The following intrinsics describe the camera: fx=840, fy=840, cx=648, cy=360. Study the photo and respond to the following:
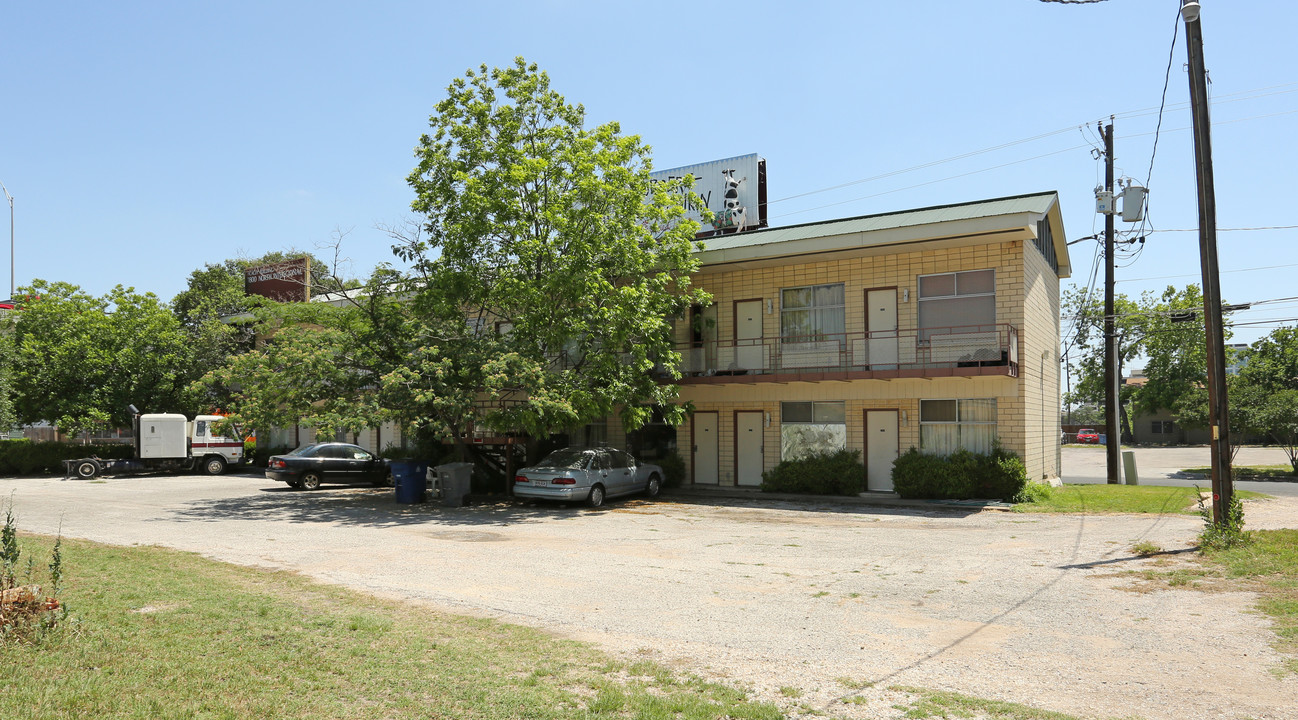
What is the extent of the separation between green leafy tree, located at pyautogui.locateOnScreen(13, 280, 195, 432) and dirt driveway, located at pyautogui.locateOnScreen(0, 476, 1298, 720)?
15.2 meters

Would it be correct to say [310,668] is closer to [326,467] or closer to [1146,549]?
[1146,549]

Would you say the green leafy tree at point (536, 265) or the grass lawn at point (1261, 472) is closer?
the green leafy tree at point (536, 265)

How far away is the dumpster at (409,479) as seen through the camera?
21.1m

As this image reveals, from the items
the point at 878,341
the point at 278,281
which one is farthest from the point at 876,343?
the point at 278,281

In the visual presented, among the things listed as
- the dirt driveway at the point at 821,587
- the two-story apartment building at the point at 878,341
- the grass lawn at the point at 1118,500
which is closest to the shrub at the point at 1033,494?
the grass lawn at the point at 1118,500

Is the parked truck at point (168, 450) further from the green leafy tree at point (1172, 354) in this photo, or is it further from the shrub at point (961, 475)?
the green leafy tree at point (1172, 354)

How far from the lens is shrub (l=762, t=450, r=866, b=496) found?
21625mm

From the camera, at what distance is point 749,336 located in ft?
79.6

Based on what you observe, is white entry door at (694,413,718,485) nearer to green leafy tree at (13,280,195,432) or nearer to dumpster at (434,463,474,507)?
dumpster at (434,463,474,507)

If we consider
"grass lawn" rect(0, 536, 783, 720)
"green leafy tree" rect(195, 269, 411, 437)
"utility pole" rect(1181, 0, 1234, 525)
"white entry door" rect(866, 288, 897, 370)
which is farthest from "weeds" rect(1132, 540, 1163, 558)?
"green leafy tree" rect(195, 269, 411, 437)

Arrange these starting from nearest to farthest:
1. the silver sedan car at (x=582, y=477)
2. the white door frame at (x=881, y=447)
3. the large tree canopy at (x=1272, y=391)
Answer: the silver sedan car at (x=582, y=477)
the white door frame at (x=881, y=447)
the large tree canopy at (x=1272, y=391)

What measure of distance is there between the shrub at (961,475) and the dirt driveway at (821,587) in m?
1.64

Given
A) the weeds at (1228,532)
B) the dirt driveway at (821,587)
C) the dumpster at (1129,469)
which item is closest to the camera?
the dirt driveway at (821,587)

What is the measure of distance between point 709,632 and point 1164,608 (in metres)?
4.94
